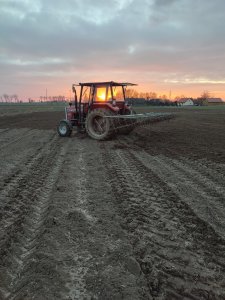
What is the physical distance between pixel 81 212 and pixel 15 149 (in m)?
6.79

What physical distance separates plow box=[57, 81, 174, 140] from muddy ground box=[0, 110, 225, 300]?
3748mm

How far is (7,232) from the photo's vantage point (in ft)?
14.4

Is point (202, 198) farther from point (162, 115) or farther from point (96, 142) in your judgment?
point (162, 115)

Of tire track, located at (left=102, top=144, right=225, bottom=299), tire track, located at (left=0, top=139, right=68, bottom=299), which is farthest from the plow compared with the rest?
tire track, located at (left=102, top=144, right=225, bottom=299)

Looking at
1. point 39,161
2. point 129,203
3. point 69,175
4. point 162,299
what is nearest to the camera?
point 162,299

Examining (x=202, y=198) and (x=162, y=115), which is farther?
(x=162, y=115)

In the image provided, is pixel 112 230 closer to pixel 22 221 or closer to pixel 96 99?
pixel 22 221

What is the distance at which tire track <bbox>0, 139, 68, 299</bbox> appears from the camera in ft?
11.2

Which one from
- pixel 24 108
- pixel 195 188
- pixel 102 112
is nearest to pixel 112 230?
pixel 195 188

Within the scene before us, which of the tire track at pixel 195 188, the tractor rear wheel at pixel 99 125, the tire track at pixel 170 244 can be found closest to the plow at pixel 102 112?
the tractor rear wheel at pixel 99 125

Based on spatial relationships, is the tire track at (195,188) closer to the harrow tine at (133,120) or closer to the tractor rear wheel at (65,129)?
the harrow tine at (133,120)

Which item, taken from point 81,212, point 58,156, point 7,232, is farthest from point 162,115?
point 7,232

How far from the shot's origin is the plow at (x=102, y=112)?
12.3m

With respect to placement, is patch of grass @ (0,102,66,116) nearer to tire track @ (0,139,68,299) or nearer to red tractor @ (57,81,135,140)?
red tractor @ (57,81,135,140)
